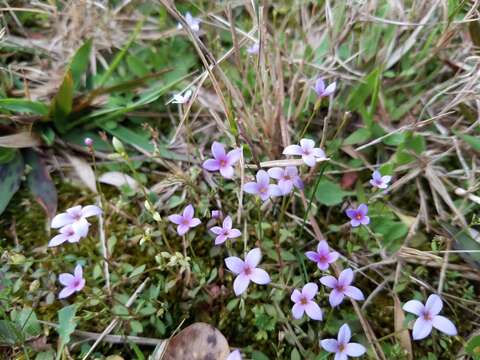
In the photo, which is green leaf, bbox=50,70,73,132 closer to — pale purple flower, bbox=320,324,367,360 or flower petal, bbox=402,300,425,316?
pale purple flower, bbox=320,324,367,360

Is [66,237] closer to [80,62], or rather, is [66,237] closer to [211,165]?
[211,165]

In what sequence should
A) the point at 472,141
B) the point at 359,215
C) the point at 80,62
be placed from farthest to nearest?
the point at 80,62 → the point at 472,141 → the point at 359,215

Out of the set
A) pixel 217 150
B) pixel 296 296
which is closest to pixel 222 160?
pixel 217 150

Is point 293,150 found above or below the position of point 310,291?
above

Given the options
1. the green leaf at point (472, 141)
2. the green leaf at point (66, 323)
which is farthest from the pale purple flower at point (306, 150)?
the green leaf at point (66, 323)

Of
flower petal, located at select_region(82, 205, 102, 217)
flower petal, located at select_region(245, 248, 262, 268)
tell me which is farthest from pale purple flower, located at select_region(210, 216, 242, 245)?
flower petal, located at select_region(82, 205, 102, 217)

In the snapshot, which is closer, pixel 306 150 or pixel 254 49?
pixel 306 150

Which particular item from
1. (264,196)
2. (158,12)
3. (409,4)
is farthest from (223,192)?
(409,4)
